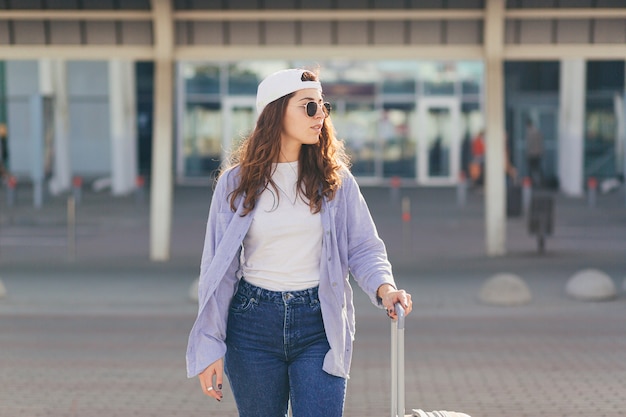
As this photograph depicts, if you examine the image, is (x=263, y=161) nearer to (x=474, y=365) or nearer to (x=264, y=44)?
(x=474, y=365)

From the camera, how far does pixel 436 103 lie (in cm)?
3519

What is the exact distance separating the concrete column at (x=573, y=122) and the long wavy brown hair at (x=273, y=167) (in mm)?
26845

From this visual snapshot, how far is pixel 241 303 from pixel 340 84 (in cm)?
3196

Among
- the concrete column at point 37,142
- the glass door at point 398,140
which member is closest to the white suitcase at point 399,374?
the concrete column at point 37,142

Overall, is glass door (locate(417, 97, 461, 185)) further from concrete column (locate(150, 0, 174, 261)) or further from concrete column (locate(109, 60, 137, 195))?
concrete column (locate(150, 0, 174, 261))

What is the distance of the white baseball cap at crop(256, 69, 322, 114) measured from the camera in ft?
14.1

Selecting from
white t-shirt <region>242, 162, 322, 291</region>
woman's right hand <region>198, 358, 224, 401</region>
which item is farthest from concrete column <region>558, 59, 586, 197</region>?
woman's right hand <region>198, 358, 224, 401</region>

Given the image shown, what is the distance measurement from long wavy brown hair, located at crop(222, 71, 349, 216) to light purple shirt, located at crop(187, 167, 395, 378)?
39mm

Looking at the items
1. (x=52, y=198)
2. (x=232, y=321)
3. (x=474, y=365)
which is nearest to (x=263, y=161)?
(x=232, y=321)

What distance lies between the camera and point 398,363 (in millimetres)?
4090

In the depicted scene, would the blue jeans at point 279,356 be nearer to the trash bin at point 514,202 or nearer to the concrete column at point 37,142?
the trash bin at point 514,202

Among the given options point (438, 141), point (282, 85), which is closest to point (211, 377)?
point (282, 85)

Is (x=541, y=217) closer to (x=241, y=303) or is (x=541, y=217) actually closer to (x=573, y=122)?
(x=241, y=303)

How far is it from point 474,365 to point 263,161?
18.0 ft
